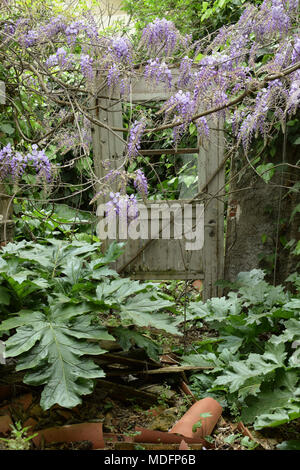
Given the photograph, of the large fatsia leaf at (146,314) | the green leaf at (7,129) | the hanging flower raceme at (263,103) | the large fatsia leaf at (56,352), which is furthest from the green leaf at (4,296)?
the hanging flower raceme at (263,103)

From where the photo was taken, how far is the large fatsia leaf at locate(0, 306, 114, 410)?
196cm

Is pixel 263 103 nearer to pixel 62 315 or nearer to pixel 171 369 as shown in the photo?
pixel 171 369

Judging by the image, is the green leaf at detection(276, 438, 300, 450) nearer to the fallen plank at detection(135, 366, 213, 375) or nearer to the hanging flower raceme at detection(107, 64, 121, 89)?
the fallen plank at detection(135, 366, 213, 375)

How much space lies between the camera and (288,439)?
6.95 feet

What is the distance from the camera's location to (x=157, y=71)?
3.54 meters

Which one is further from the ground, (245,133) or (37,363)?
(245,133)

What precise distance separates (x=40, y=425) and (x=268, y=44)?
119 inches

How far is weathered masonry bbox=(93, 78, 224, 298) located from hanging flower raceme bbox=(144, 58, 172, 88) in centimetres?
39

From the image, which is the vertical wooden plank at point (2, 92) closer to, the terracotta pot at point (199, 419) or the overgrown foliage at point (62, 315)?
the overgrown foliage at point (62, 315)

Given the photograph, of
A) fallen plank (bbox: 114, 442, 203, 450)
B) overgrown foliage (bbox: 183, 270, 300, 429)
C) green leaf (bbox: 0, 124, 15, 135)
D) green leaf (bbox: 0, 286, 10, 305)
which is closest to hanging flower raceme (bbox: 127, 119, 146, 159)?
green leaf (bbox: 0, 124, 15, 135)

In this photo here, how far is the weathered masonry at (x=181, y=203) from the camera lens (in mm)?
4066
